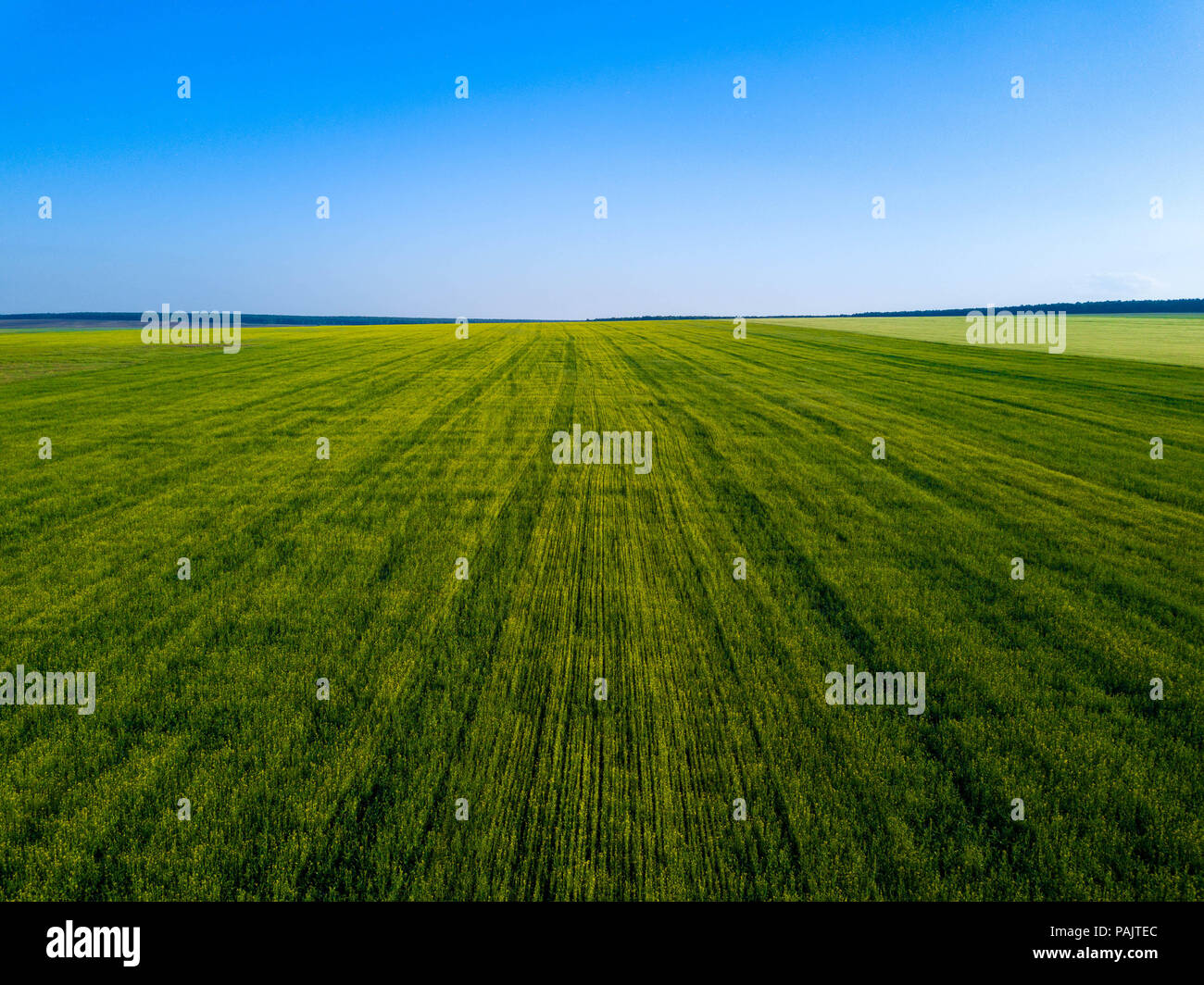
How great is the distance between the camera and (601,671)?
564 cm

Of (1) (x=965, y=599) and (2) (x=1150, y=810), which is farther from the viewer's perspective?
(1) (x=965, y=599)

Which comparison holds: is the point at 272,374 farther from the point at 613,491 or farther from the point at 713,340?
the point at 713,340

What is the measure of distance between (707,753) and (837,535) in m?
5.36

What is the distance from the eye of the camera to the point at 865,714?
197 inches

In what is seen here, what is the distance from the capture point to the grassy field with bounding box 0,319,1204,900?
366cm

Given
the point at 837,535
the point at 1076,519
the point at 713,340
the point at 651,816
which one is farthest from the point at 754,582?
the point at 713,340

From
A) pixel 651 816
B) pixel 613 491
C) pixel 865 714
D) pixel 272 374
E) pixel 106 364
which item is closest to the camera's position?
pixel 651 816

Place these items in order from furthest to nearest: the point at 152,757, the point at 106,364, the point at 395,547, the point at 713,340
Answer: the point at 713,340
the point at 106,364
the point at 395,547
the point at 152,757

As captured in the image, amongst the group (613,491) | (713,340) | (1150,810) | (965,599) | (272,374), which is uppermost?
(713,340)

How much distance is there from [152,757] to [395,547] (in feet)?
14.0

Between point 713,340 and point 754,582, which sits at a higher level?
point 713,340

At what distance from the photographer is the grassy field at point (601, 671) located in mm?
3664

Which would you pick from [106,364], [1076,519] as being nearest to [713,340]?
[106,364]

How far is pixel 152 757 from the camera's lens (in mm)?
4414
